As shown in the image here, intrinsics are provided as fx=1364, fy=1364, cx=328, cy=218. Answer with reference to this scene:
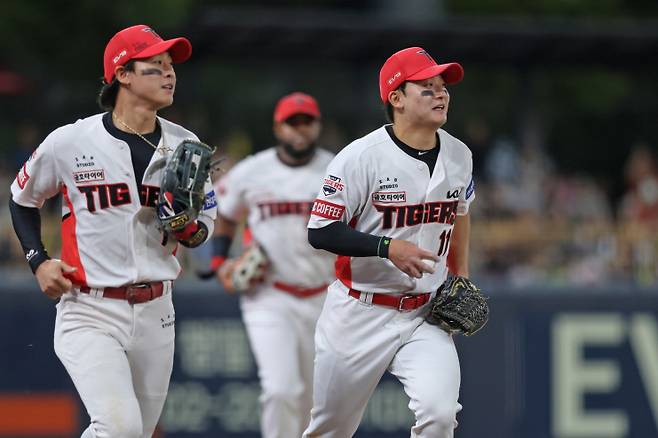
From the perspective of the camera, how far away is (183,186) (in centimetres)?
688

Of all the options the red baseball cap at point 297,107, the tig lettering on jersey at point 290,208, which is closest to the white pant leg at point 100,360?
the tig lettering on jersey at point 290,208

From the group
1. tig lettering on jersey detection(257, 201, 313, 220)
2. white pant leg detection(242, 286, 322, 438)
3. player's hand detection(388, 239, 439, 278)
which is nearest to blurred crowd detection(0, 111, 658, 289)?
tig lettering on jersey detection(257, 201, 313, 220)

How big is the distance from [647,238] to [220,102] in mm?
8446

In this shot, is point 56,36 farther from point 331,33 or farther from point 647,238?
point 647,238

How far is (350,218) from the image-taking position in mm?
7184

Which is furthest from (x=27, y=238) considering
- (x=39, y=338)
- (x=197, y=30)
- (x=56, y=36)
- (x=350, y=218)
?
(x=197, y=30)

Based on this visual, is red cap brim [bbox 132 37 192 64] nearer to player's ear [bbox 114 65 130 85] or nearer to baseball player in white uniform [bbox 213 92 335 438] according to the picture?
player's ear [bbox 114 65 130 85]

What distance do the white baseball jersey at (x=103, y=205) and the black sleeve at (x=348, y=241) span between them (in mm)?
840

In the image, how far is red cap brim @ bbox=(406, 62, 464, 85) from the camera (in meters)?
7.07

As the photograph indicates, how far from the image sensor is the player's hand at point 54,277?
6906mm

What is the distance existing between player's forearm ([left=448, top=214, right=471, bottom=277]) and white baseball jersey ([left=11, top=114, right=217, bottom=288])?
1.64 meters

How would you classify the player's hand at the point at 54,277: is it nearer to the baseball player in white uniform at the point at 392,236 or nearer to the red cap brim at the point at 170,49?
the red cap brim at the point at 170,49

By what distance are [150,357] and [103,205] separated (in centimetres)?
83

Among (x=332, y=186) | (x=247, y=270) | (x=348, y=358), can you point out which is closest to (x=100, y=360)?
(x=348, y=358)
